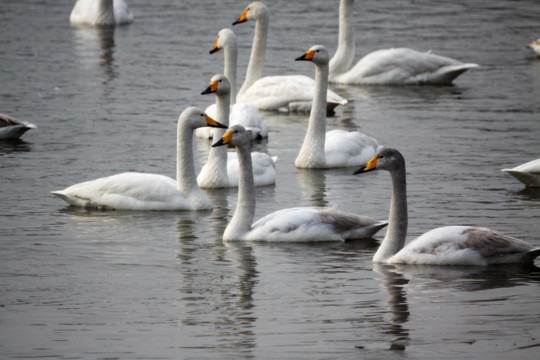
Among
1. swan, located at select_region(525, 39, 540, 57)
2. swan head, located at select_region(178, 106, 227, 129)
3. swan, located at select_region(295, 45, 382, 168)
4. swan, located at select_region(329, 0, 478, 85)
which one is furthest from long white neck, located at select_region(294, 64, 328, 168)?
swan, located at select_region(525, 39, 540, 57)

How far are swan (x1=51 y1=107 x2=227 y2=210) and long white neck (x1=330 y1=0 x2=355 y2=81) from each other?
11.2m

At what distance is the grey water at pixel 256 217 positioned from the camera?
10.1 meters

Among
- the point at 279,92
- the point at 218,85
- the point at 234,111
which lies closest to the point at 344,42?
the point at 279,92

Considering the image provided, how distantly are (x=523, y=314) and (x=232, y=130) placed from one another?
4.19m

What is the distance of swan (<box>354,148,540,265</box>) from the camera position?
12141 millimetres

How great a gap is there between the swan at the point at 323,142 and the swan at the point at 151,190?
280cm

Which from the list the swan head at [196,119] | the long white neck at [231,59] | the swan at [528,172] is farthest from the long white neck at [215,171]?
the long white neck at [231,59]

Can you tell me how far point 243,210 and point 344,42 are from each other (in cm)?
1312

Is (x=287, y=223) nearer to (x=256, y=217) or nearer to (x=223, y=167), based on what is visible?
(x=256, y=217)

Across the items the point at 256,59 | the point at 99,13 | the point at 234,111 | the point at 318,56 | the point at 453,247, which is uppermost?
the point at 99,13

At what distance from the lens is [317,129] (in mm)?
17656

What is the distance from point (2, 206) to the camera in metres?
15.0

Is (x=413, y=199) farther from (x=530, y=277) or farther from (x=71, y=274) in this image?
(x=71, y=274)

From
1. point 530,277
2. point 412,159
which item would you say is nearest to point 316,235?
point 530,277
